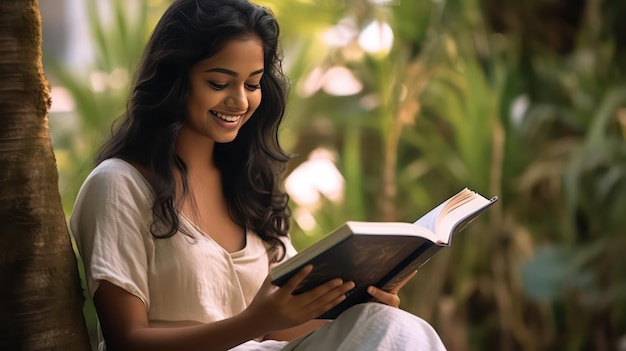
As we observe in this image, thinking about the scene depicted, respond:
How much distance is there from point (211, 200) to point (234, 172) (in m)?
0.09

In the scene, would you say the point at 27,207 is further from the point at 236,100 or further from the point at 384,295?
the point at 384,295

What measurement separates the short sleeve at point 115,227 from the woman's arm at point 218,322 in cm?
3

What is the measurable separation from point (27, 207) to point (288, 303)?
15.9 inches

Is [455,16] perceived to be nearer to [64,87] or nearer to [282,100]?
[64,87]

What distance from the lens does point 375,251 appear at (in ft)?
4.69

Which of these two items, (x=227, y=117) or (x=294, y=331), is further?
(x=294, y=331)

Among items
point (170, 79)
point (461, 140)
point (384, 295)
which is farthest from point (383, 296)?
point (461, 140)

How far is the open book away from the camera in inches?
52.6

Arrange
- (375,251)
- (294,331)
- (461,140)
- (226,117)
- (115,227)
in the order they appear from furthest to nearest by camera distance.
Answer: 1. (461,140)
2. (294,331)
3. (226,117)
4. (115,227)
5. (375,251)

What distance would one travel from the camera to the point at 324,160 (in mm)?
3781

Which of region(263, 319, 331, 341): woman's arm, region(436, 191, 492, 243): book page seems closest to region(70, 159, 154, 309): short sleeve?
region(263, 319, 331, 341): woman's arm

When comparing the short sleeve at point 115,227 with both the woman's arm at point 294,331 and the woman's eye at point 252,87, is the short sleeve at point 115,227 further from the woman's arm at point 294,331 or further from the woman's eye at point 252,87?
the woman's arm at point 294,331

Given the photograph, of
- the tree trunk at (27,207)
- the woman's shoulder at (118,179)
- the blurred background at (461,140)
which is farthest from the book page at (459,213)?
the blurred background at (461,140)

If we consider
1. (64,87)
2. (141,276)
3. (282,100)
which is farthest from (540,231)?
(141,276)
